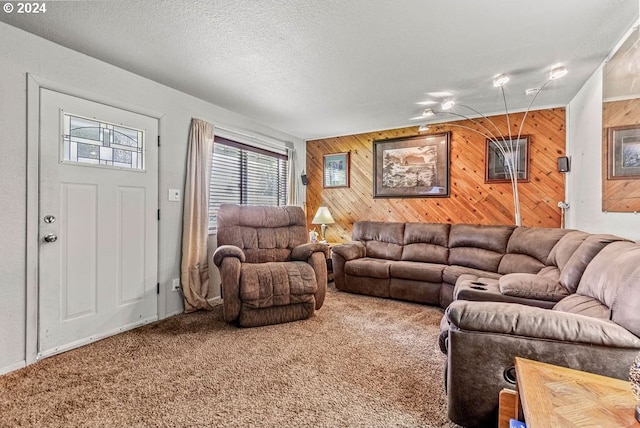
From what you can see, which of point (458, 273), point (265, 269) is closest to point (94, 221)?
point (265, 269)

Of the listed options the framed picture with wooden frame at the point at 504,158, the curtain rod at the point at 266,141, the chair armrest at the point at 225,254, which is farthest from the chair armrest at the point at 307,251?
the framed picture with wooden frame at the point at 504,158

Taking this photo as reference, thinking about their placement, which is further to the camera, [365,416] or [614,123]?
[614,123]

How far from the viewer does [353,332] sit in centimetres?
268

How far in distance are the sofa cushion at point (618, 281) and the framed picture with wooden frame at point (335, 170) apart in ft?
11.5

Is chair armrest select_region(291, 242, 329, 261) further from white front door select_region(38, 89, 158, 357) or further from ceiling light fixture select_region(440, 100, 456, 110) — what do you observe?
ceiling light fixture select_region(440, 100, 456, 110)

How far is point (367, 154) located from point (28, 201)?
3941mm

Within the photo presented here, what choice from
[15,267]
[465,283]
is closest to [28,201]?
[15,267]

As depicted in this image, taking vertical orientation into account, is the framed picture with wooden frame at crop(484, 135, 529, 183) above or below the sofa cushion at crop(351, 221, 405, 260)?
above

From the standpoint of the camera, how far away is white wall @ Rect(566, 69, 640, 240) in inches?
88.0

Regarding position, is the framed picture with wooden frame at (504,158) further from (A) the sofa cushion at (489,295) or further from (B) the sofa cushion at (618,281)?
(B) the sofa cushion at (618,281)

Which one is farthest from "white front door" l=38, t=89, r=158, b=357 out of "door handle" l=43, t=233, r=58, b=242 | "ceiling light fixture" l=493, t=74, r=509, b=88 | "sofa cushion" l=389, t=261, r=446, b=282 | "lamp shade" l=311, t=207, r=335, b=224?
"ceiling light fixture" l=493, t=74, r=509, b=88

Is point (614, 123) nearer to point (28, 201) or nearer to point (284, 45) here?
point (284, 45)

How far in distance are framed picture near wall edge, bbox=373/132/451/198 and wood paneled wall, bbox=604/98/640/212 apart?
1.86 metres

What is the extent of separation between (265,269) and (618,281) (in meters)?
2.41
